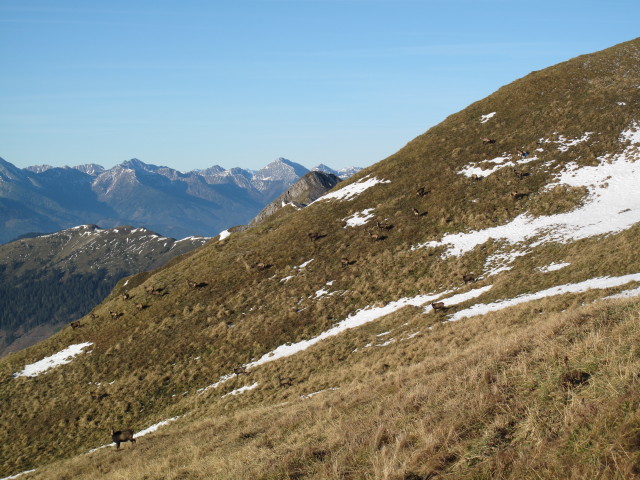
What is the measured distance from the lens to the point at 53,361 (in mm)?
39656

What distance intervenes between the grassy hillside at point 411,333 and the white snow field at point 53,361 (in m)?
1.09

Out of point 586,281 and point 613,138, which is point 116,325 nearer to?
point 586,281

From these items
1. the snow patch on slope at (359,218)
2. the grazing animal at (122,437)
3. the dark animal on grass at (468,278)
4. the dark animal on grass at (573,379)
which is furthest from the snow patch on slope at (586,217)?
the grazing animal at (122,437)

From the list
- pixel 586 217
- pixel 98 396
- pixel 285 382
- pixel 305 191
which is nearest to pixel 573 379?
pixel 285 382

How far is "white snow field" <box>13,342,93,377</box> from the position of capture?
38.6 metres

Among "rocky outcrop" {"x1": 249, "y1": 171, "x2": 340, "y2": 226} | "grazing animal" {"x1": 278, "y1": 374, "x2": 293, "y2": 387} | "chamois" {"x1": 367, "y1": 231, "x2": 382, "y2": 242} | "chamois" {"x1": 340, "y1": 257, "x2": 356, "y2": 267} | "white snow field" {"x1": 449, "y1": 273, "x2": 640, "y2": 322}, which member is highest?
"rocky outcrop" {"x1": 249, "y1": 171, "x2": 340, "y2": 226}

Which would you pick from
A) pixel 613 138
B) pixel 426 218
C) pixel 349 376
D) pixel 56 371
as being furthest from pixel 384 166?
pixel 56 371

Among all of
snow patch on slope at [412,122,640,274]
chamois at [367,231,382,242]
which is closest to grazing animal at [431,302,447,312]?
snow patch on slope at [412,122,640,274]

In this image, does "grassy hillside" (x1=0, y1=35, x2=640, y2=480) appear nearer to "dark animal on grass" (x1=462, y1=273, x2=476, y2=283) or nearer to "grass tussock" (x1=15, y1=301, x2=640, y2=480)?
"grass tussock" (x1=15, y1=301, x2=640, y2=480)

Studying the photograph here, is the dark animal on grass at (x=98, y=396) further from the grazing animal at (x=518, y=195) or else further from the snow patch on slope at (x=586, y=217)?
the grazing animal at (x=518, y=195)

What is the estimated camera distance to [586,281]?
79.4 ft

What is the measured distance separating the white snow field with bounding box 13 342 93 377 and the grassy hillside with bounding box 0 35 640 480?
3.56ft

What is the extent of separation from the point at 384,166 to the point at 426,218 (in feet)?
56.0

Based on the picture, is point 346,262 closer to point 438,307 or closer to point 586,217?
point 438,307
